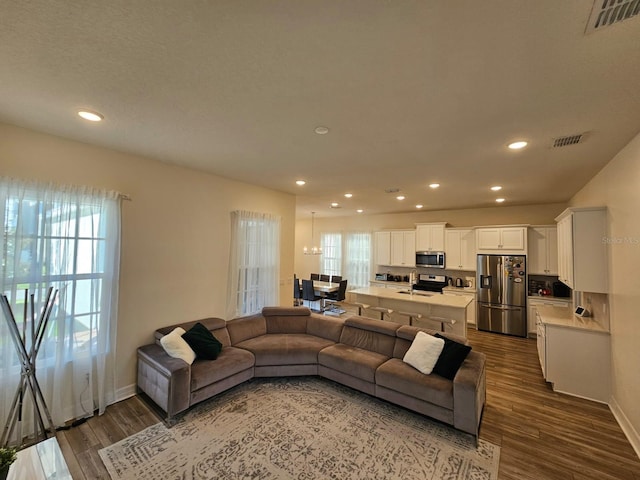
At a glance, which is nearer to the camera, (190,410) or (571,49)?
(571,49)

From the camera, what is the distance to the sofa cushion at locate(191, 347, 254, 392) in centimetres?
291

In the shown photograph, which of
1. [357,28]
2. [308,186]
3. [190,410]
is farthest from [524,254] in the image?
[190,410]

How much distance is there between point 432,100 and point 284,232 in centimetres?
376

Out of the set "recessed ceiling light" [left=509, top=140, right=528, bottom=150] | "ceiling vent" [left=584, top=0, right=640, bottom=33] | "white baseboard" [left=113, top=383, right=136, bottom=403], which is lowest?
"white baseboard" [left=113, top=383, right=136, bottom=403]

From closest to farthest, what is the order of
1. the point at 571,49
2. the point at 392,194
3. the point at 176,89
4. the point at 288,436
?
1. the point at 571,49
2. the point at 176,89
3. the point at 288,436
4. the point at 392,194

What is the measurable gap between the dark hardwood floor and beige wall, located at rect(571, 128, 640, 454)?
249 mm

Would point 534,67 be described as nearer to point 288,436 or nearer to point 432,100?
point 432,100

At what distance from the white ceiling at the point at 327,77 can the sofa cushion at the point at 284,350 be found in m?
2.51

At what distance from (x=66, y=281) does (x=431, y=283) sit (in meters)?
7.03

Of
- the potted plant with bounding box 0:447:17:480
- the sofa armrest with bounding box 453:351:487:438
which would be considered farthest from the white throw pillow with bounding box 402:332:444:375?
the potted plant with bounding box 0:447:17:480

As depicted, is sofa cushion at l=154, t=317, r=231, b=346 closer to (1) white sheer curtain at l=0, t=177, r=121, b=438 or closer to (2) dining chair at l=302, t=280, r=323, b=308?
(1) white sheer curtain at l=0, t=177, r=121, b=438

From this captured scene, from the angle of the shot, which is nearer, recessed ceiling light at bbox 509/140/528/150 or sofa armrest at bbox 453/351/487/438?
sofa armrest at bbox 453/351/487/438

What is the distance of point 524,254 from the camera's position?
570cm

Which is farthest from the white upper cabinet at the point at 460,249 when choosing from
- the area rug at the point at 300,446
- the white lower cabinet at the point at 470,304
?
the area rug at the point at 300,446
